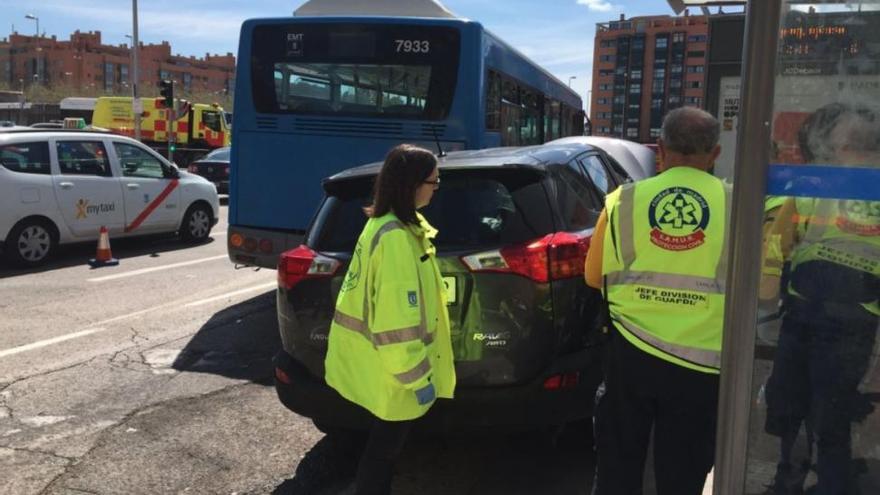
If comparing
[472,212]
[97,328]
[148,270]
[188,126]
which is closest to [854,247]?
[472,212]

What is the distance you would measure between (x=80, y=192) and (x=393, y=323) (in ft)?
30.3

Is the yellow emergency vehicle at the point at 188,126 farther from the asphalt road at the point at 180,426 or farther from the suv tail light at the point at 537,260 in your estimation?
the suv tail light at the point at 537,260

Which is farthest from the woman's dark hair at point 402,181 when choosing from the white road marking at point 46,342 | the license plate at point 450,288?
the white road marking at point 46,342

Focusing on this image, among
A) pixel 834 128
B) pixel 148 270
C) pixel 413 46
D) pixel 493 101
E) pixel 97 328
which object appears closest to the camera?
pixel 834 128

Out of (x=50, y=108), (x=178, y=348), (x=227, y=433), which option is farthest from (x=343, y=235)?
(x=50, y=108)

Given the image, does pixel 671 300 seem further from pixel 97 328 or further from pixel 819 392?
pixel 97 328

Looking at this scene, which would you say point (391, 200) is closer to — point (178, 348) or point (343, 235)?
point (343, 235)

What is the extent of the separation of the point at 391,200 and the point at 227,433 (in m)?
2.37

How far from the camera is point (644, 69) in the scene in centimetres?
7500

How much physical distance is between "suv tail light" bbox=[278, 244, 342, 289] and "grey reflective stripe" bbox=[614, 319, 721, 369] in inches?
65.0

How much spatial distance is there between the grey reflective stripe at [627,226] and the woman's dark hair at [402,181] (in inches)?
31.9

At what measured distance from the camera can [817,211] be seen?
1815mm

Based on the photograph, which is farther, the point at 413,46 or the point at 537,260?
the point at 413,46

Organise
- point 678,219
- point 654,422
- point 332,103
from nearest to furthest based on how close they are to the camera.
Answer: point 678,219
point 654,422
point 332,103
